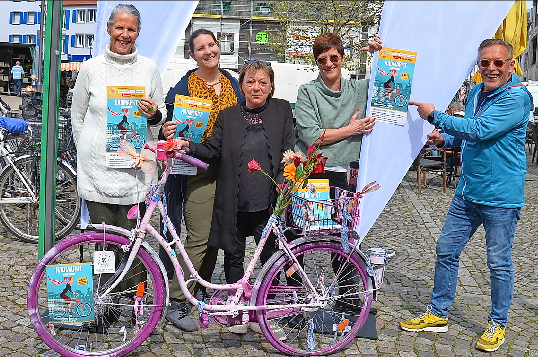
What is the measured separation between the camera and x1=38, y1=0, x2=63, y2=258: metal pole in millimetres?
3829

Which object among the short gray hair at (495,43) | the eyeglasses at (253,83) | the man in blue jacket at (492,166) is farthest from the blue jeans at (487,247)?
the eyeglasses at (253,83)

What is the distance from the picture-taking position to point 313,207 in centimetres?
373

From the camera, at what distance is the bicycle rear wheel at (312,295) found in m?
3.87

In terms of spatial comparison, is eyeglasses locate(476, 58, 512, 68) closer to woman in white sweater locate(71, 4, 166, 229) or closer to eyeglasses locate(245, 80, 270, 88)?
eyeglasses locate(245, 80, 270, 88)

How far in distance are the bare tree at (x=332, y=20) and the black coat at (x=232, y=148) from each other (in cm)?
959

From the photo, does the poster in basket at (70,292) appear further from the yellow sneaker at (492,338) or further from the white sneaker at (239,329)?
the yellow sneaker at (492,338)

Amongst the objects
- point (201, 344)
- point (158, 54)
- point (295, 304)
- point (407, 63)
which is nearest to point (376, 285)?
point (295, 304)

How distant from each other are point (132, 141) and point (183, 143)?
366 millimetres

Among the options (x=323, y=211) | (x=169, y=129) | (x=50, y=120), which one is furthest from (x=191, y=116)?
(x=323, y=211)

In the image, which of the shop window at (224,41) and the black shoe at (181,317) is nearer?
the black shoe at (181,317)

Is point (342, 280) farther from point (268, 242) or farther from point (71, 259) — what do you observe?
point (71, 259)

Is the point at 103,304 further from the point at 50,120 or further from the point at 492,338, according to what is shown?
the point at 492,338

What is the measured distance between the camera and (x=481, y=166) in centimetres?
404

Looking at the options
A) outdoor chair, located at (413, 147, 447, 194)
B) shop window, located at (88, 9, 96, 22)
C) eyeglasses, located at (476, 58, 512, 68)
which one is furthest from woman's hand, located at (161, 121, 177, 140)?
outdoor chair, located at (413, 147, 447, 194)
